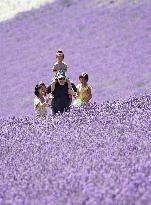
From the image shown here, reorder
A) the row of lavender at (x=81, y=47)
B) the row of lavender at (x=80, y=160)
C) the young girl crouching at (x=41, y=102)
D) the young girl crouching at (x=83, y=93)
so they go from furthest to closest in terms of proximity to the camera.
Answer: the row of lavender at (x=81, y=47) < the young girl crouching at (x=83, y=93) < the young girl crouching at (x=41, y=102) < the row of lavender at (x=80, y=160)

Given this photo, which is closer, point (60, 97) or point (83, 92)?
point (60, 97)

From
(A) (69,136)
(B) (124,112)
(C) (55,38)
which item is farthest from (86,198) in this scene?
(C) (55,38)

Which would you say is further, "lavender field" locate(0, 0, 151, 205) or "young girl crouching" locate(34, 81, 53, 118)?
"young girl crouching" locate(34, 81, 53, 118)

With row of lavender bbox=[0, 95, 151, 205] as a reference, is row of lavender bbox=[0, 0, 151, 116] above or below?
above

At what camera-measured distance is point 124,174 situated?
4.03 metres

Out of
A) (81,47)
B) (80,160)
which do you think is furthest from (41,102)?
(81,47)

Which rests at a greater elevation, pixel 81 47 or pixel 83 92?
pixel 81 47

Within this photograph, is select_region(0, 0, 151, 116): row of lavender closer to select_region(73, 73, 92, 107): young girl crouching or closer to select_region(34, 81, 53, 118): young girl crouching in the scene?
select_region(73, 73, 92, 107): young girl crouching

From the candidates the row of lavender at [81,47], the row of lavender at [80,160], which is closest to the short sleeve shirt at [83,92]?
the row of lavender at [80,160]

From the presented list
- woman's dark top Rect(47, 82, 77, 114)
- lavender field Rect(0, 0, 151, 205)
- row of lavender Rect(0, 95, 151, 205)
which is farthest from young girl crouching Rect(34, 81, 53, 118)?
row of lavender Rect(0, 95, 151, 205)

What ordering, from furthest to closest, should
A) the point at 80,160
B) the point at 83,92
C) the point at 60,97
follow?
1. the point at 83,92
2. the point at 60,97
3. the point at 80,160

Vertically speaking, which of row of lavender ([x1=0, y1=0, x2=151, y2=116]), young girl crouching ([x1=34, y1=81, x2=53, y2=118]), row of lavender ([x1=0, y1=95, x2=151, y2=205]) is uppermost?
row of lavender ([x1=0, y1=0, x2=151, y2=116])

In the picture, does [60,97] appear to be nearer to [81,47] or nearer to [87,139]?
[87,139]

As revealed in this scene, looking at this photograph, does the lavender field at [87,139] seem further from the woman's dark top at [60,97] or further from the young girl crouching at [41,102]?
the woman's dark top at [60,97]
